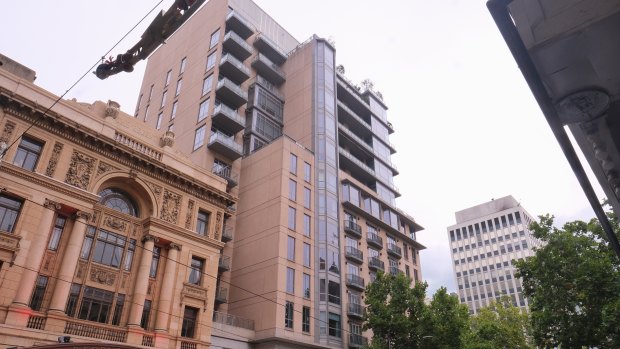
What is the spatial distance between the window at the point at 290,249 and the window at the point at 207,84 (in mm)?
19650

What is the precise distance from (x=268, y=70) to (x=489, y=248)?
286 feet

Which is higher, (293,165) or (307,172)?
(307,172)

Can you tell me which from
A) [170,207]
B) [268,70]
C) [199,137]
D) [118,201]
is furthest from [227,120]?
[118,201]

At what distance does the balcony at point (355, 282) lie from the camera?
146 feet

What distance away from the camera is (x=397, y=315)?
1351 inches

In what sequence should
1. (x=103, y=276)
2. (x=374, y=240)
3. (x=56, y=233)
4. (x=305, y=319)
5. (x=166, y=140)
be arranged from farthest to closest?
(x=374, y=240) → (x=305, y=319) → (x=166, y=140) → (x=103, y=276) → (x=56, y=233)

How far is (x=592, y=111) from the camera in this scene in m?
3.95

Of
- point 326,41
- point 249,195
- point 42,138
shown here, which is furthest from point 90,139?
point 326,41

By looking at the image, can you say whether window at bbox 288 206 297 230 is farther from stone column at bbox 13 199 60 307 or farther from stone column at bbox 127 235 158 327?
stone column at bbox 13 199 60 307

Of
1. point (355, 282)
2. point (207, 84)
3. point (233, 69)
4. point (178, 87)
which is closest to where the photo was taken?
point (355, 282)

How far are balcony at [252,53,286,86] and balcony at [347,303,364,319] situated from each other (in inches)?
1129

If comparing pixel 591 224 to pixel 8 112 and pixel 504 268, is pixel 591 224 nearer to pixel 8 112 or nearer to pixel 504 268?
pixel 8 112

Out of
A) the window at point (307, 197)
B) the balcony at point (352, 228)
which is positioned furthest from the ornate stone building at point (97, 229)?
the balcony at point (352, 228)

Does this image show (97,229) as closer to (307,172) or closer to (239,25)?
(307,172)
